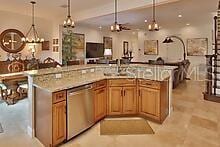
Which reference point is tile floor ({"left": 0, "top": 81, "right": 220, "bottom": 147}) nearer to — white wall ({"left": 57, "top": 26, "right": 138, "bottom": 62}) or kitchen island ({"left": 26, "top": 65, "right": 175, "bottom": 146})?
kitchen island ({"left": 26, "top": 65, "right": 175, "bottom": 146})

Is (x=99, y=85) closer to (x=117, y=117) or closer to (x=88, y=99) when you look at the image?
(x=88, y=99)

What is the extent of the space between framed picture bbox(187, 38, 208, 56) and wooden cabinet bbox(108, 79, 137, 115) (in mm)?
8563

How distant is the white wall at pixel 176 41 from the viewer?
11.4 m

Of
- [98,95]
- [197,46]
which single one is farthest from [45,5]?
[197,46]

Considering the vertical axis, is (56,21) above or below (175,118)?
above

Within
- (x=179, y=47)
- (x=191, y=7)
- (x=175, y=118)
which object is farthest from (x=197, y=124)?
(x=179, y=47)

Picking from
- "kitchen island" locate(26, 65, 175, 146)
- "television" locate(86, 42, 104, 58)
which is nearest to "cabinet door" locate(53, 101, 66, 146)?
"kitchen island" locate(26, 65, 175, 146)

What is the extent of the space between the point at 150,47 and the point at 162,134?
1076cm

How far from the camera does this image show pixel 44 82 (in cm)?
359

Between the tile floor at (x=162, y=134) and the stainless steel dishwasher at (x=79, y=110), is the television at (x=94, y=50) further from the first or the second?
the stainless steel dishwasher at (x=79, y=110)

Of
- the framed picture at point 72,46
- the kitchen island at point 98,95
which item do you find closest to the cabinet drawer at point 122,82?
the kitchen island at point 98,95

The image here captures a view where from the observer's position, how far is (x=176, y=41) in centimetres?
1251

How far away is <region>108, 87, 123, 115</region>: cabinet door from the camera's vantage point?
175 inches

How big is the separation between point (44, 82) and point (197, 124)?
316cm
